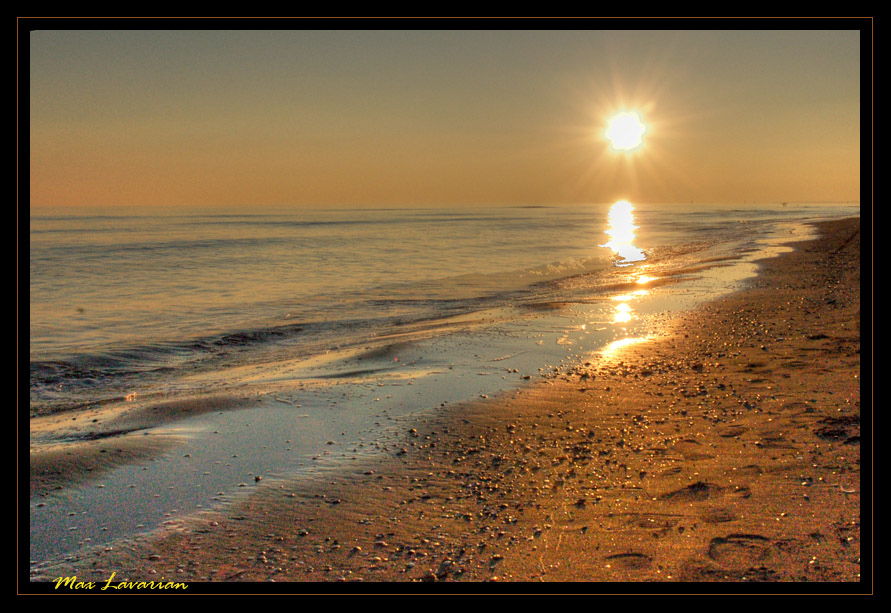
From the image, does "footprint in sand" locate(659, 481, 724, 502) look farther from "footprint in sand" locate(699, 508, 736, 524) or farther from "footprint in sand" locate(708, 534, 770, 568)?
"footprint in sand" locate(708, 534, 770, 568)

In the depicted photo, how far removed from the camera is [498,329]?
12195mm

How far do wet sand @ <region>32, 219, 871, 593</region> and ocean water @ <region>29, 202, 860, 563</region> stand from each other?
0.59 meters

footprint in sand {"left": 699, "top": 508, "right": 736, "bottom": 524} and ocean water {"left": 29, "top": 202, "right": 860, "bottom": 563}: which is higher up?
→ ocean water {"left": 29, "top": 202, "right": 860, "bottom": 563}

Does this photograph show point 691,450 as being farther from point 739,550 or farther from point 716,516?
point 739,550

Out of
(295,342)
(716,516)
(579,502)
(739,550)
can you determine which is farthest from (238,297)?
(739,550)

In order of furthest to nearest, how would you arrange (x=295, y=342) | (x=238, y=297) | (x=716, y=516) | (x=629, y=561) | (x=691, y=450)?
(x=238, y=297) → (x=295, y=342) → (x=691, y=450) → (x=716, y=516) → (x=629, y=561)
